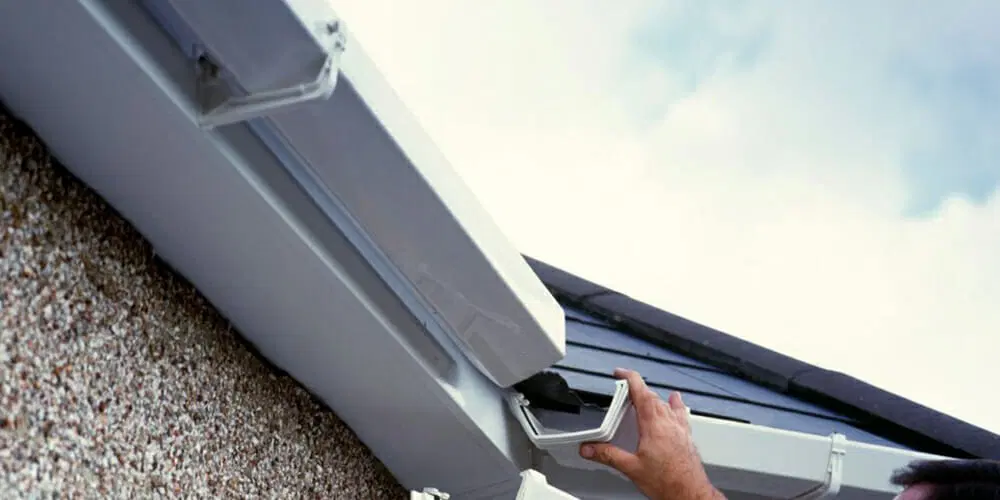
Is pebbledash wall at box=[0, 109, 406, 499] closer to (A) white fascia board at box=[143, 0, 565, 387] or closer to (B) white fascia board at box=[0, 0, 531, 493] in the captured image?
(B) white fascia board at box=[0, 0, 531, 493]

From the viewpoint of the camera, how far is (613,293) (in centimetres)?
323

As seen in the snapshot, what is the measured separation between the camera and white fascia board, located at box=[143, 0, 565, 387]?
1.10 m

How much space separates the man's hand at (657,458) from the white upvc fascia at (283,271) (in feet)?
0.52

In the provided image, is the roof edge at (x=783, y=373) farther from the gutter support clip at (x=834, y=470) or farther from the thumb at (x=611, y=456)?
the thumb at (x=611, y=456)

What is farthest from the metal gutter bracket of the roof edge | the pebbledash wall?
the roof edge

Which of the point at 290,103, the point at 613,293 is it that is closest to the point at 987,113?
the point at 613,293

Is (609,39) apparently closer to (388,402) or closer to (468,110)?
(468,110)

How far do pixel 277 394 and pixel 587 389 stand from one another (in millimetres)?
707

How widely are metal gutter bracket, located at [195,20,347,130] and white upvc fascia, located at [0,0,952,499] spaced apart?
2 cm

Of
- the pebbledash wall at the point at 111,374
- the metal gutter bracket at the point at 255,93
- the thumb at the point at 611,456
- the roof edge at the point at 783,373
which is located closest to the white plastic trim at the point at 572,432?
the thumb at the point at 611,456

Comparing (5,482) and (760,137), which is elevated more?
(5,482)

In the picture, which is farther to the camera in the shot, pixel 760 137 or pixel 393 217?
pixel 760 137

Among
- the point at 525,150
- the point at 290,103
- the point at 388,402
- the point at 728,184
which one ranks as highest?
the point at 290,103

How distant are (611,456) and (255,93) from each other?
110 cm
